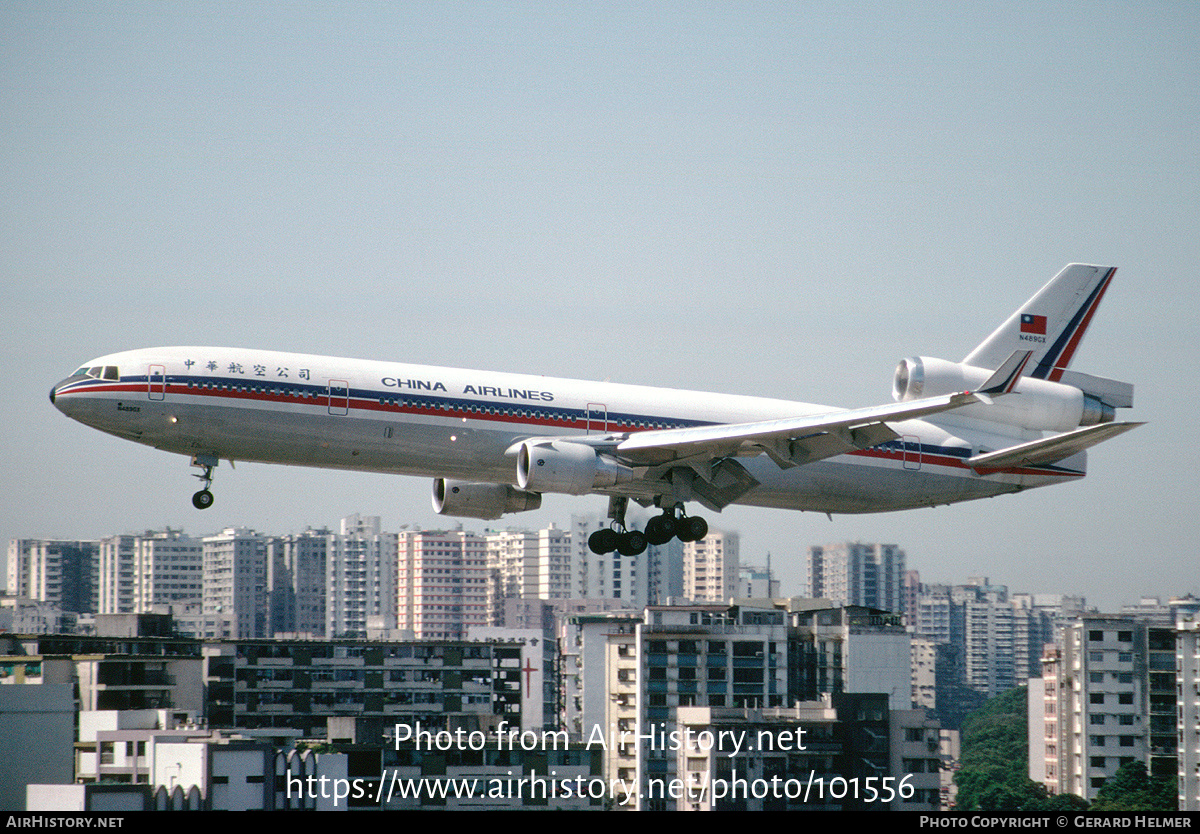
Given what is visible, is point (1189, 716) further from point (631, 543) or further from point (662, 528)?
point (662, 528)

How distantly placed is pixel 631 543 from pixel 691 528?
294 centimetres

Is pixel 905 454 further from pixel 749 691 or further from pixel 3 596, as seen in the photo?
pixel 3 596

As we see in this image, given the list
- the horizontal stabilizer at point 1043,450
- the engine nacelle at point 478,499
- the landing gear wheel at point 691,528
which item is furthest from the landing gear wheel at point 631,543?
the horizontal stabilizer at point 1043,450

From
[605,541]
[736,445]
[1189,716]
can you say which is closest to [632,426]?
[736,445]

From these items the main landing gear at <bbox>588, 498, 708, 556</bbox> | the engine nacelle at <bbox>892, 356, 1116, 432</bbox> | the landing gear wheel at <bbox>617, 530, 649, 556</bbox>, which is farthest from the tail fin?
Result: the landing gear wheel at <bbox>617, 530, 649, 556</bbox>

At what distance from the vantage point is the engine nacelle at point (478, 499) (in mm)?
57250

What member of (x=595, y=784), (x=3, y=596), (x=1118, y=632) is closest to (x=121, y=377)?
(x=595, y=784)

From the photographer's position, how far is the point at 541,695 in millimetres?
128000

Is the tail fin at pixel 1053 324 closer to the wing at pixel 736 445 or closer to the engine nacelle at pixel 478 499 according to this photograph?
the wing at pixel 736 445

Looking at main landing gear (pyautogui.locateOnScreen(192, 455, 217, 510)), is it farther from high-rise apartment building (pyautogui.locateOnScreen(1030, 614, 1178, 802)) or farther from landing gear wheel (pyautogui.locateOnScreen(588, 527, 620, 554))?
high-rise apartment building (pyautogui.locateOnScreen(1030, 614, 1178, 802))

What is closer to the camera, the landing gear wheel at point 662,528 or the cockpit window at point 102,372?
the cockpit window at point 102,372

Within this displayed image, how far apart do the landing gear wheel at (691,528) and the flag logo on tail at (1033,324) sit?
15.8 metres

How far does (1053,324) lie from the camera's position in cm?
5856
